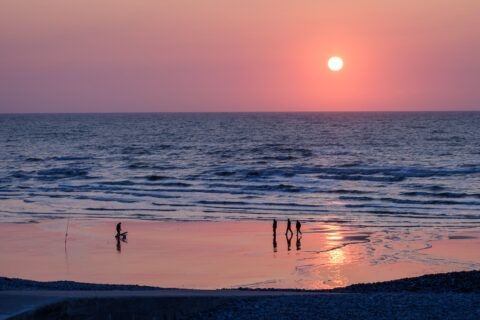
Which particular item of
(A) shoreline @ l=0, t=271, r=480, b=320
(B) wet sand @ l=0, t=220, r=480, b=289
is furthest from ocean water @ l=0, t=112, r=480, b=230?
(A) shoreline @ l=0, t=271, r=480, b=320

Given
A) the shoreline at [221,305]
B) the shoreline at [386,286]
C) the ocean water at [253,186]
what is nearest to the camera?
the shoreline at [221,305]

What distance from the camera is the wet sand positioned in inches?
765

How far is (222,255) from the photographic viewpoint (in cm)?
2261

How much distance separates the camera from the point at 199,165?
A: 2530 inches

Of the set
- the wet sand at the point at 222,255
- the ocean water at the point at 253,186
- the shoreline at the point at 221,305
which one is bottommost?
the ocean water at the point at 253,186

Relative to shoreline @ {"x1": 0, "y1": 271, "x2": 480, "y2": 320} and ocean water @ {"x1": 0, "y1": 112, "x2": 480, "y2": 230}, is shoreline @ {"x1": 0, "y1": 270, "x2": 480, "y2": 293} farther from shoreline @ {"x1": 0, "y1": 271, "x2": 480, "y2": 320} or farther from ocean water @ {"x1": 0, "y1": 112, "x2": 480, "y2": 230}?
ocean water @ {"x1": 0, "y1": 112, "x2": 480, "y2": 230}

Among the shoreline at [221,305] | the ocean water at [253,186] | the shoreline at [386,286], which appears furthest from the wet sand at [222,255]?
the shoreline at [221,305]

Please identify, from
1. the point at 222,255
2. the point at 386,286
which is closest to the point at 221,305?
the point at 386,286

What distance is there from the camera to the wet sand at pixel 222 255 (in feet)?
63.8

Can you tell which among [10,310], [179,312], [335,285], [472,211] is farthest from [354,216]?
[10,310]

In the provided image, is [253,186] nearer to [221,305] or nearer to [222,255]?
[222,255]

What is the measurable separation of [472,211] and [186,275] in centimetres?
1968

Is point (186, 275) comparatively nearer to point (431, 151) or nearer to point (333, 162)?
point (333, 162)

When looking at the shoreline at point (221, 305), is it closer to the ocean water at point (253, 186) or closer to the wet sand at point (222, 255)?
the wet sand at point (222, 255)
